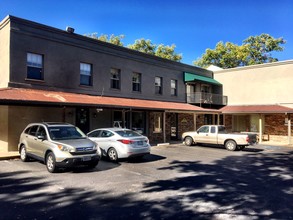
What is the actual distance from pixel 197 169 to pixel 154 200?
439 centimetres

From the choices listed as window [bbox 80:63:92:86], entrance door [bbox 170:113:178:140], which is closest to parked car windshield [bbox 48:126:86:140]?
window [bbox 80:63:92:86]

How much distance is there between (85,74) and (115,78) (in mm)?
2669

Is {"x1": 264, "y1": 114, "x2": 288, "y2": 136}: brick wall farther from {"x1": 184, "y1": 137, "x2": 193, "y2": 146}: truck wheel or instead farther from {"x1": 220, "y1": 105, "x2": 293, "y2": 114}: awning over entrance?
{"x1": 184, "y1": 137, "x2": 193, "y2": 146}: truck wheel

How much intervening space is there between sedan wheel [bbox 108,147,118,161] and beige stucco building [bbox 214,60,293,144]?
1577cm

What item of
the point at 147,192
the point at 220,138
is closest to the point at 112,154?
the point at 147,192

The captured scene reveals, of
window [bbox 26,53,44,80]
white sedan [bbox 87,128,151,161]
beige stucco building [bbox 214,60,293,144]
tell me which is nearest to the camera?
white sedan [bbox 87,128,151,161]

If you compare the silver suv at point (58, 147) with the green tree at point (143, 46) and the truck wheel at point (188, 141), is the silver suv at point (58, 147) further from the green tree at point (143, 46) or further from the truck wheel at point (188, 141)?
the green tree at point (143, 46)

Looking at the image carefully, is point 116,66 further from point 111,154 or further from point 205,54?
point 205,54

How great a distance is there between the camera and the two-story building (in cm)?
1354

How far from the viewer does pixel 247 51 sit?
131ft

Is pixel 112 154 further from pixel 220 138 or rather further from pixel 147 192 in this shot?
pixel 220 138

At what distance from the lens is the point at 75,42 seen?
16.7 meters

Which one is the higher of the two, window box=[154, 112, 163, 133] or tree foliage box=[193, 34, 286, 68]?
tree foliage box=[193, 34, 286, 68]

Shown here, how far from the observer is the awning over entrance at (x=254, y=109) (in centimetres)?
2191
